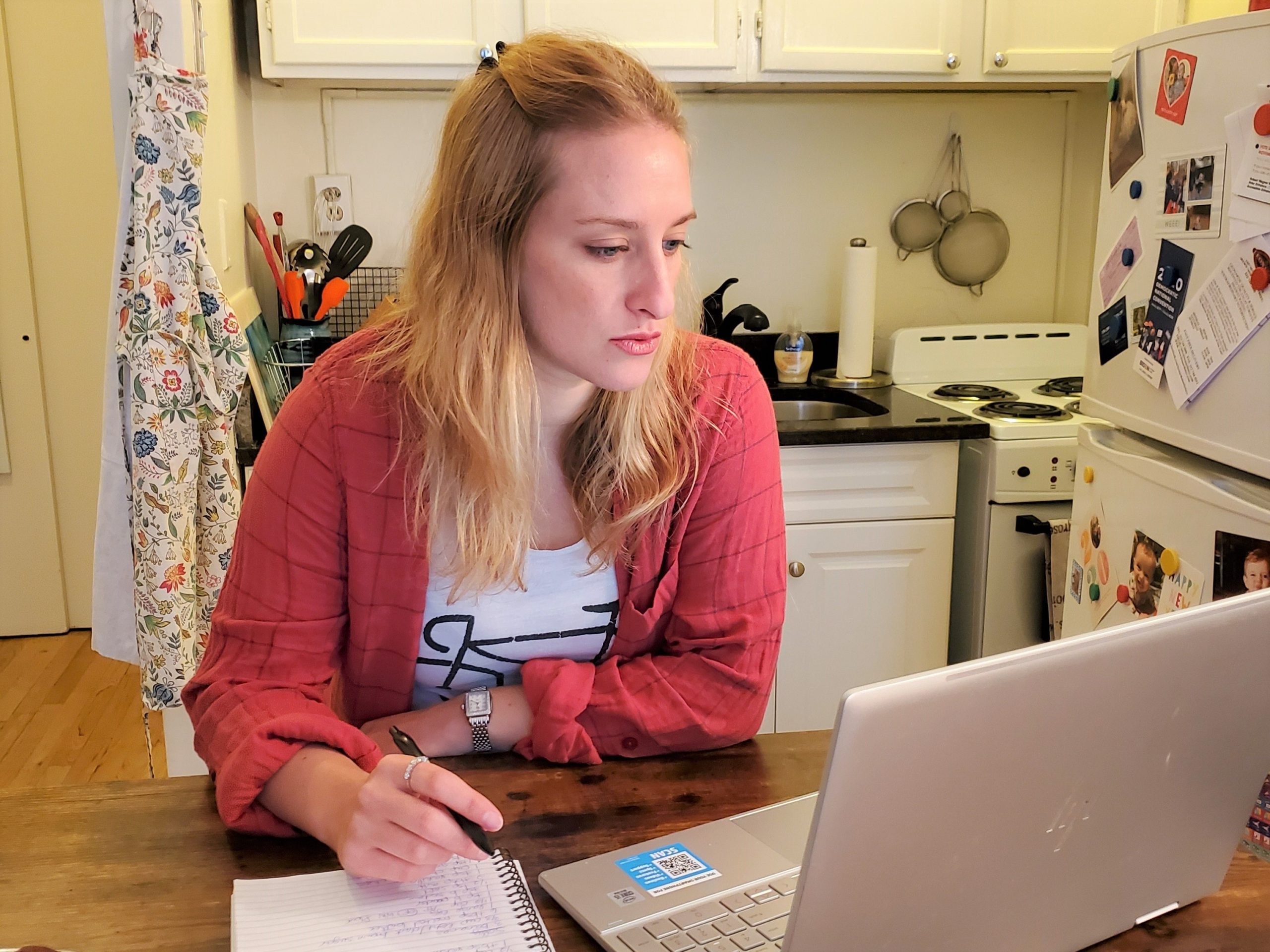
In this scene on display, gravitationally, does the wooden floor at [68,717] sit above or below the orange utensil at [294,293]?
below

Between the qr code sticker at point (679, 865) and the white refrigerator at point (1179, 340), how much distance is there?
952 millimetres

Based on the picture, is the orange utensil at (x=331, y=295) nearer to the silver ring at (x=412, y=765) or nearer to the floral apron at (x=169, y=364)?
the floral apron at (x=169, y=364)

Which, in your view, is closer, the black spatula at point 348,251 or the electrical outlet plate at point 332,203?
the black spatula at point 348,251

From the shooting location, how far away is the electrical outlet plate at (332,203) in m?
2.53

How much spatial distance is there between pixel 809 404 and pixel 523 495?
156 centimetres

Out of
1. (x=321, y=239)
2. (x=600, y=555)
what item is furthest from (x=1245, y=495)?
(x=321, y=239)

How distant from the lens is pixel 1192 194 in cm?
156

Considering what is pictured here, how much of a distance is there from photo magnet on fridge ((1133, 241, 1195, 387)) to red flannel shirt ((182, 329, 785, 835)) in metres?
0.74

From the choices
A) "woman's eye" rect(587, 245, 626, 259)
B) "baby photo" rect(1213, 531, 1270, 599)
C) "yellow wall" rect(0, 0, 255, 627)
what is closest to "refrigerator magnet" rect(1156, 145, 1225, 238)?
"baby photo" rect(1213, 531, 1270, 599)

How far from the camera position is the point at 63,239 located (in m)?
3.31

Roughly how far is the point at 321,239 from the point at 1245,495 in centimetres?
191

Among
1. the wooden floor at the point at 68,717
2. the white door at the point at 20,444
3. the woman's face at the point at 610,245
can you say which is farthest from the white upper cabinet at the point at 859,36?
the white door at the point at 20,444

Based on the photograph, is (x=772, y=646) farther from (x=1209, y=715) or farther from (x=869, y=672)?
(x=869, y=672)

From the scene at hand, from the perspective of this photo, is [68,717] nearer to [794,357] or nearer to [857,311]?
[794,357]
